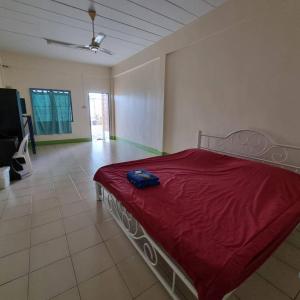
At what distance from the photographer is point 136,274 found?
1346mm

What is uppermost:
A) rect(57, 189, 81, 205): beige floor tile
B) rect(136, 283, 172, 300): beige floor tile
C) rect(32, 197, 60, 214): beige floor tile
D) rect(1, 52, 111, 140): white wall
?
rect(1, 52, 111, 140): white wall

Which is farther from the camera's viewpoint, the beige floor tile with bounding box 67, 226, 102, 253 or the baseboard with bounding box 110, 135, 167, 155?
the baseboard with bounding box 110, 135, 167, 155

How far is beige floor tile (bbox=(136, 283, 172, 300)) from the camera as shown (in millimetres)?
1175

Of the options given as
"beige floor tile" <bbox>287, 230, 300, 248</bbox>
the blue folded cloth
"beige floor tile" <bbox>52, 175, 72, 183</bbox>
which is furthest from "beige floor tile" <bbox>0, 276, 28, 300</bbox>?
"beige floor tile" <bbox>287, 230, 300, 248</bbox>

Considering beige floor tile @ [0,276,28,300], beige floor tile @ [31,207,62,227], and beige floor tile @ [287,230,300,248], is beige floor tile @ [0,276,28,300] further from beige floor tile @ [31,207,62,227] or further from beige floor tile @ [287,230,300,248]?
beige floor tile @ [287,230,300,248]

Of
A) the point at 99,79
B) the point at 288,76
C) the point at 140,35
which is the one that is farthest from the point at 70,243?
the point at 99,79

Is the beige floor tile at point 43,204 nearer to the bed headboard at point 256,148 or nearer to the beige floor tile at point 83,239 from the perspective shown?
the beige floor tile at point 83,239

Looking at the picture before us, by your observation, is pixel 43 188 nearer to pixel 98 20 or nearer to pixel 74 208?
pixel 74 208

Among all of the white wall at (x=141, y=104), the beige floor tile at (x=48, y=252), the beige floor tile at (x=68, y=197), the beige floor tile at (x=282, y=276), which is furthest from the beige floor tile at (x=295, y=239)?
the white wall at (x=141, y=104)

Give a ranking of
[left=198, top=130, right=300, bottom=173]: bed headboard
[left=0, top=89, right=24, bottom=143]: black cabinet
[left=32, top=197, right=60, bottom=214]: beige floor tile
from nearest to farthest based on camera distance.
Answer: [left=198, top=130, right=300, bottom=173]: bed headboard < [left=32, top=197, right=60, bottom=214]: beige floor tile < [left=0, top=89, right=24, bottom=143]: black cabinet

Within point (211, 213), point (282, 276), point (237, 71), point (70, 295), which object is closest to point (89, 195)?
point (70, 295)

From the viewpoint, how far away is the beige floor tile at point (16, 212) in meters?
2.01

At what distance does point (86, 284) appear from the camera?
1.26 meters

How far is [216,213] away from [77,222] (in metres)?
1.51
